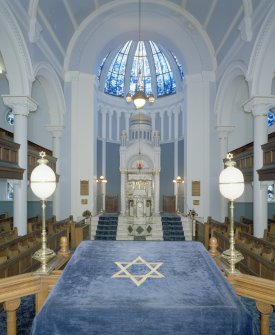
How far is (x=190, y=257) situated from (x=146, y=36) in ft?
57.7

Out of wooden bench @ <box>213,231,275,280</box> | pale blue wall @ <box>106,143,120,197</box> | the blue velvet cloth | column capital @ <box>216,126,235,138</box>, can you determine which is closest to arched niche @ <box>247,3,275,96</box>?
column capital @ <box>216,126,235,138</box>

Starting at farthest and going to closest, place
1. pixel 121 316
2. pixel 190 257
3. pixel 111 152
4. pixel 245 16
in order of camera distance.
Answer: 1. pixel 111 152
2. pixel 245 16
3. pixel 190 257
4. pixel 121 316

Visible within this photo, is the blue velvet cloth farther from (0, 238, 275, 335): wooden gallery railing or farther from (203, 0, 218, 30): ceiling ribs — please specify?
A: (203, 0, 218, 30): ceiling ribs

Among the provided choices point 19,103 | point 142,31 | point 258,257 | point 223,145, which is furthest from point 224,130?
point 19,103

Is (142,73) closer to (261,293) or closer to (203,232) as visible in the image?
(203,232)

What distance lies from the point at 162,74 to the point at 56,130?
1419 cm

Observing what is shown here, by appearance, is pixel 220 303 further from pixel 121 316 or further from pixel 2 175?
pixel 2 175

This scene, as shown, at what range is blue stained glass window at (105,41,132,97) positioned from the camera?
84.7 ft

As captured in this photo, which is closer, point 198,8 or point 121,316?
point 121,316

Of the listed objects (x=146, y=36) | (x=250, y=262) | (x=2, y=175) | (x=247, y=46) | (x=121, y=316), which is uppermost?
(x=146, y=36)

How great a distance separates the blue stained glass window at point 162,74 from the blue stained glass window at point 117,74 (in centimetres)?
270

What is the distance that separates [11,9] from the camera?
382 inches

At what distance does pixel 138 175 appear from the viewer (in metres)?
20.9

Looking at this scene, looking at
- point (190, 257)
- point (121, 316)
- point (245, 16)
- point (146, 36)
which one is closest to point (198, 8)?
point (146, 36)
